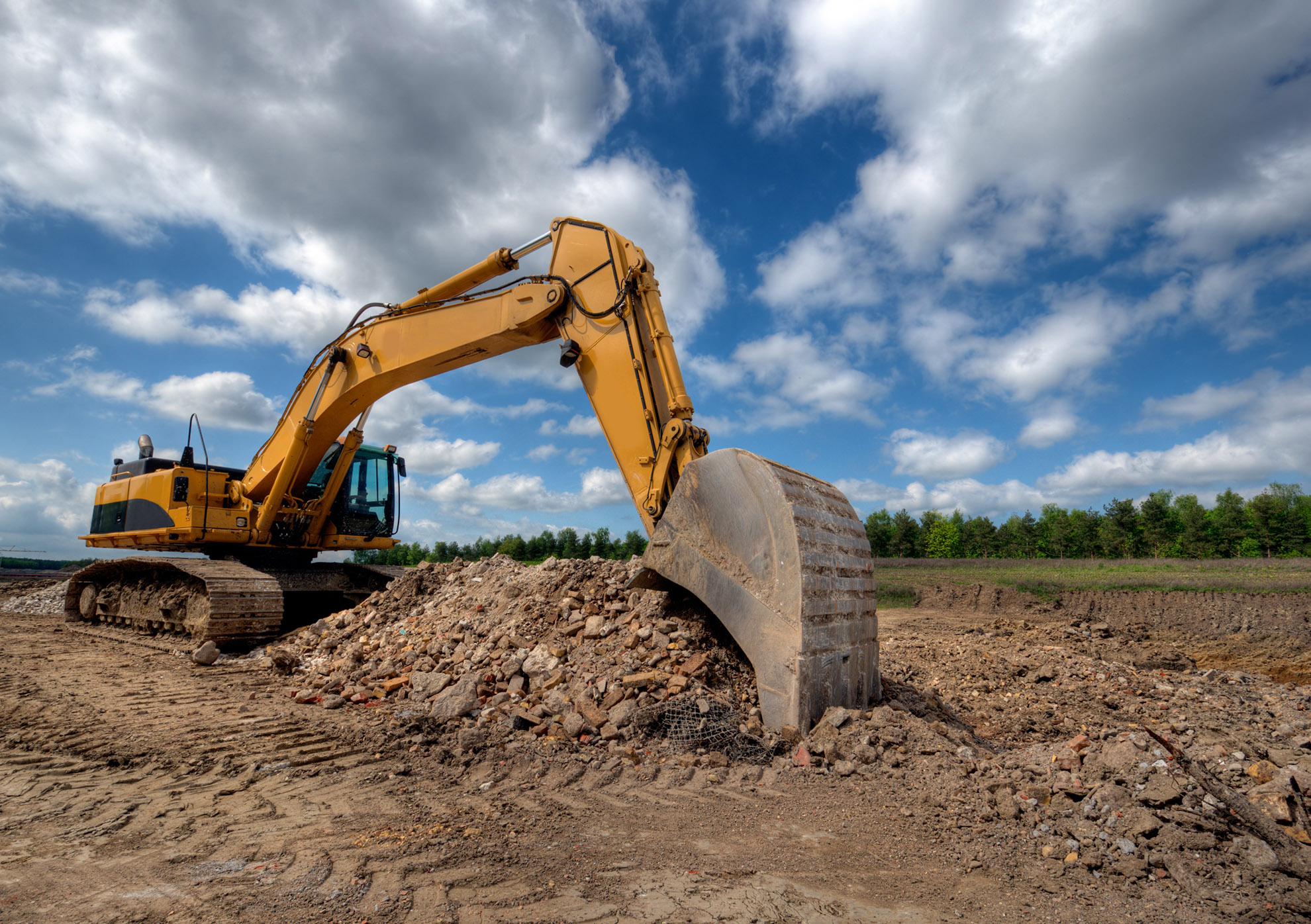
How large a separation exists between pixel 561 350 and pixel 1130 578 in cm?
1859

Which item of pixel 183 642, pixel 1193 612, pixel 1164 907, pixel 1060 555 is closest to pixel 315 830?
pixel 1164 907

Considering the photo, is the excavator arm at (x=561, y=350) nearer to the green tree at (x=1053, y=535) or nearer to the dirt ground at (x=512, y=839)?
the dirt ground at (x=512, y=839)

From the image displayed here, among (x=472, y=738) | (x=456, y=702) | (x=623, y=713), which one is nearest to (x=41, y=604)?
(x=456, y=702)

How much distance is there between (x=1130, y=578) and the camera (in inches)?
715

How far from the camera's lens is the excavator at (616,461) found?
175 inches

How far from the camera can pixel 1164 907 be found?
2523mm

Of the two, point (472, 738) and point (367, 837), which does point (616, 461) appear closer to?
point (472, 738)

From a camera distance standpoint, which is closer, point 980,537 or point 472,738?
point 472,738

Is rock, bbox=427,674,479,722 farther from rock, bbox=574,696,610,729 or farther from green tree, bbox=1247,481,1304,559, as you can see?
green tree, bbox=1247,481,1304,559

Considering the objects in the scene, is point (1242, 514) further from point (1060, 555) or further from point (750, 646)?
point (750, 646)

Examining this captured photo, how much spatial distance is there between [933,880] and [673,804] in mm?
1290

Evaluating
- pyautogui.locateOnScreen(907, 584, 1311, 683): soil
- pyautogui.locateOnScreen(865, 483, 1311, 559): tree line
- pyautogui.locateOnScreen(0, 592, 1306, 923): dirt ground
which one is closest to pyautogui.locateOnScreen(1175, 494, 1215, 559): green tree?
pyautogui.locateOnScreen(865, 483, 1311, 559): tree line

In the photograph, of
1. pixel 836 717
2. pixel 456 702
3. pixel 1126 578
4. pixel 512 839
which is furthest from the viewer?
pixel 1126 578

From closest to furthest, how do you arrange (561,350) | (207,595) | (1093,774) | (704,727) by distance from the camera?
(1093,774), (704,727), (561,350), (207,595)
